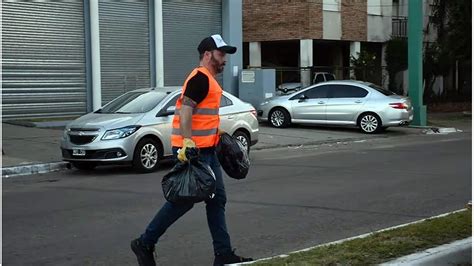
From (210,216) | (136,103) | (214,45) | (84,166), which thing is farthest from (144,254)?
(136,103)

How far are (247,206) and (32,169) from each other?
5536 millimetres

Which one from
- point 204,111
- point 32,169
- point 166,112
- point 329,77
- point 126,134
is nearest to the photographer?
point 204,111

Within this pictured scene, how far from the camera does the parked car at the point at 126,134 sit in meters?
11.3

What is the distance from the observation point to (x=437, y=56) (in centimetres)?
3189

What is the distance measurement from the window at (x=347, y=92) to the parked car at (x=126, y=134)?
8.26 metres

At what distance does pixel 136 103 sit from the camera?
12.4 metres

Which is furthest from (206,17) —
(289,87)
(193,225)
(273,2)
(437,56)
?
(193,225)

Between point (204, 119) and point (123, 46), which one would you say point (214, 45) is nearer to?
point (204, 119)

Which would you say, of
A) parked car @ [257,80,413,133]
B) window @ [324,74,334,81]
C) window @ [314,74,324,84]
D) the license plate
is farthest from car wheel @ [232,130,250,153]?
window @ [324,74,334,81]

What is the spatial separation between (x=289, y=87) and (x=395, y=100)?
28.1ft

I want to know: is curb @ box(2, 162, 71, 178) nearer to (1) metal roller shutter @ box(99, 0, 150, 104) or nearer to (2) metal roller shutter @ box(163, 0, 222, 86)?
(1) metal roller shutter @ box(99, 0, 150, 104)

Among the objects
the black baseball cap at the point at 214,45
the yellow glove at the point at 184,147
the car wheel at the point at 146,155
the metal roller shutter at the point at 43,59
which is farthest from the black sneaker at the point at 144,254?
the metal roller shutter at the point at 43,59

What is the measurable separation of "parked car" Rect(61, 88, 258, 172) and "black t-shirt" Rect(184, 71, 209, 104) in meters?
6.45

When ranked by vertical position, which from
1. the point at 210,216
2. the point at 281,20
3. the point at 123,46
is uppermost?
the point at 281,20
